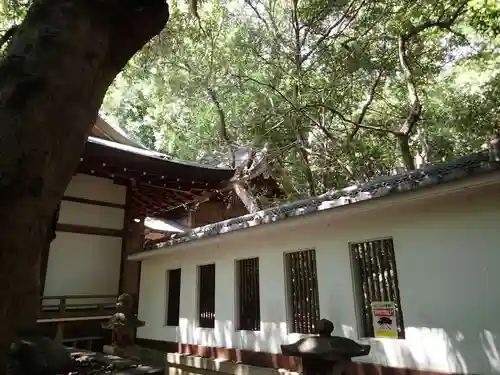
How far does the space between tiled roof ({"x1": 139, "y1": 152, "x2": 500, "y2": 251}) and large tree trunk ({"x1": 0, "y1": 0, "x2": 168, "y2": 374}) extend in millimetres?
3804

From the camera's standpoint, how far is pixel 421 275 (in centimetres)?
525

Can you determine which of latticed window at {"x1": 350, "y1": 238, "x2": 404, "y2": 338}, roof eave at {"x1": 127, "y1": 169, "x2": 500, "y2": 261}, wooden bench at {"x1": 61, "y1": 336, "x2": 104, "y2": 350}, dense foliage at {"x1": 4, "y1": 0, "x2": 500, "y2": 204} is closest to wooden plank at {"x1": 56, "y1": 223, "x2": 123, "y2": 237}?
wooden bench at {"x1": 61, "y1": 336, "x2": 104, "y2": 350}

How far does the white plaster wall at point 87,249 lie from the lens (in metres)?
8.45

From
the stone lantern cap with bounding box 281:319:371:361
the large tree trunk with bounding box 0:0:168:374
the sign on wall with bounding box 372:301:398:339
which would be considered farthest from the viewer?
the sign on wall with bounding box 372:301:398:339

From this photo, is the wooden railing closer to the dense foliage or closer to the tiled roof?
the tiled roof

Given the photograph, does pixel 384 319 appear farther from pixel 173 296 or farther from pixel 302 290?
pixel 173 296

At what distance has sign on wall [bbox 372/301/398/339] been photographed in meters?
5.48

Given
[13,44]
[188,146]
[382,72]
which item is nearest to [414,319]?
[13,44]

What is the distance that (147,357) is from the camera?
6.24 metres

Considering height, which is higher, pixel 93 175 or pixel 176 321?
pixel 93 175

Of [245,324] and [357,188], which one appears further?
[245,324]

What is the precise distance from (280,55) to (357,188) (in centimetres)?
716

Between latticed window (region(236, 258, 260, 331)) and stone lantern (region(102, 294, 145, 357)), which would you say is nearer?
stone lantern (region(102, 294, 145, 357))

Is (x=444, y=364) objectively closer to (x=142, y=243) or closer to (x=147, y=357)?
(x=147, y=357)
